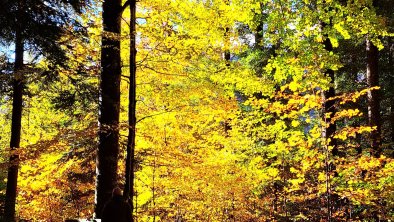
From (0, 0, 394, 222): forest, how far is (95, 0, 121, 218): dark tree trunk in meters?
0.02

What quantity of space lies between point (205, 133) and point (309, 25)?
16.0ft

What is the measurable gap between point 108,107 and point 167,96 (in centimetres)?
135

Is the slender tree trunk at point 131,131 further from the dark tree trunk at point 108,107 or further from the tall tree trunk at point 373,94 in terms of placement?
the tall tree trunk at point 373,94

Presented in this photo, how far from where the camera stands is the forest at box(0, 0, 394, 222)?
20.4 ft

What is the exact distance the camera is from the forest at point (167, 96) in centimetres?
623

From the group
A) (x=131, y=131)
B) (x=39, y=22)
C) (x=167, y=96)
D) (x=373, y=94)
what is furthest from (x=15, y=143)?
(x=373, y=94)

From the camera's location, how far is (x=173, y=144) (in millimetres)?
8945

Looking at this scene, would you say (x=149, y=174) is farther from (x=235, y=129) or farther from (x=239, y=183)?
(x=235, y=129)

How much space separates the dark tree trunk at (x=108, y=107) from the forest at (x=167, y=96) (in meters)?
0.02

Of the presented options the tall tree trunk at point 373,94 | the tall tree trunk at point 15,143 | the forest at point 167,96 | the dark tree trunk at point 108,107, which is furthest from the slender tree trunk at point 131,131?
the tall tree trunk at point 373,94

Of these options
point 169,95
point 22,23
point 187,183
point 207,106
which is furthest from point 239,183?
point 22,23

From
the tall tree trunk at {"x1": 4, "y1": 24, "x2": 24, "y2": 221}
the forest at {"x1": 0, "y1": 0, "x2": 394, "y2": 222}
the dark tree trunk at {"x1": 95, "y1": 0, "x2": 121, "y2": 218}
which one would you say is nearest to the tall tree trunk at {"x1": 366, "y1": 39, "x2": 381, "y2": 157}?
the forest at {"x1": 0, "y1": 0, "x2": 394, "y2": 222}

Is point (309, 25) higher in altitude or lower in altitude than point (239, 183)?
higher

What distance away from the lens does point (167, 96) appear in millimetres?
7285
